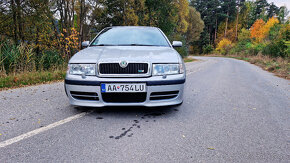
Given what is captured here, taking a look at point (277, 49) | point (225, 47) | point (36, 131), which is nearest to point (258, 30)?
point (225, 47)

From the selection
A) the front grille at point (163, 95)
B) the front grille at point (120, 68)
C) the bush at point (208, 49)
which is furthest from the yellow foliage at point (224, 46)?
the front grille at point (120, 68)

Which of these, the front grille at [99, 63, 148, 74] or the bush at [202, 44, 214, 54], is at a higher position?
the bush at [202, 44, 214, 54]

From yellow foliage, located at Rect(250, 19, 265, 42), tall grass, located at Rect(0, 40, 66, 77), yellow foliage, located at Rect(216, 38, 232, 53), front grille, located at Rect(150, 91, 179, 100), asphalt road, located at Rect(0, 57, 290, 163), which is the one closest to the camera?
asphalt road, located at Rect(0, 57, 290, 163)

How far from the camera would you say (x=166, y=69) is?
9.37 feet

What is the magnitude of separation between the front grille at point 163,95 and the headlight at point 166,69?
0.30 metres

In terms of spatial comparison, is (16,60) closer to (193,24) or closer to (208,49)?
(193,24)

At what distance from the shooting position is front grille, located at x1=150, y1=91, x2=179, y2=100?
9.02ft

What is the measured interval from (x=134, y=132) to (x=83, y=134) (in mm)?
A: 637

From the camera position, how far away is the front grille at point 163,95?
2.75 m

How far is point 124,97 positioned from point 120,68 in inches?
16.7

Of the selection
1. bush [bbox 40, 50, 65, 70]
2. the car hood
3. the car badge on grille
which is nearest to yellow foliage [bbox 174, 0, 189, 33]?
bush [bbox 40, 50, 65, 70]

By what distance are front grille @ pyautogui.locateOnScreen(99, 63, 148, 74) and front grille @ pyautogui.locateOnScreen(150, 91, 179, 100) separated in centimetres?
39

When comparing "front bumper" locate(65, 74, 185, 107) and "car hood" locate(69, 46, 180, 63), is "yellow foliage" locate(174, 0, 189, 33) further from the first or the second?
"front bumper" locate(65, 74, 185, 107)

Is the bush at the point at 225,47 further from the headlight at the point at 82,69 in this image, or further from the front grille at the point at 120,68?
the headlight at the point at 82,69
